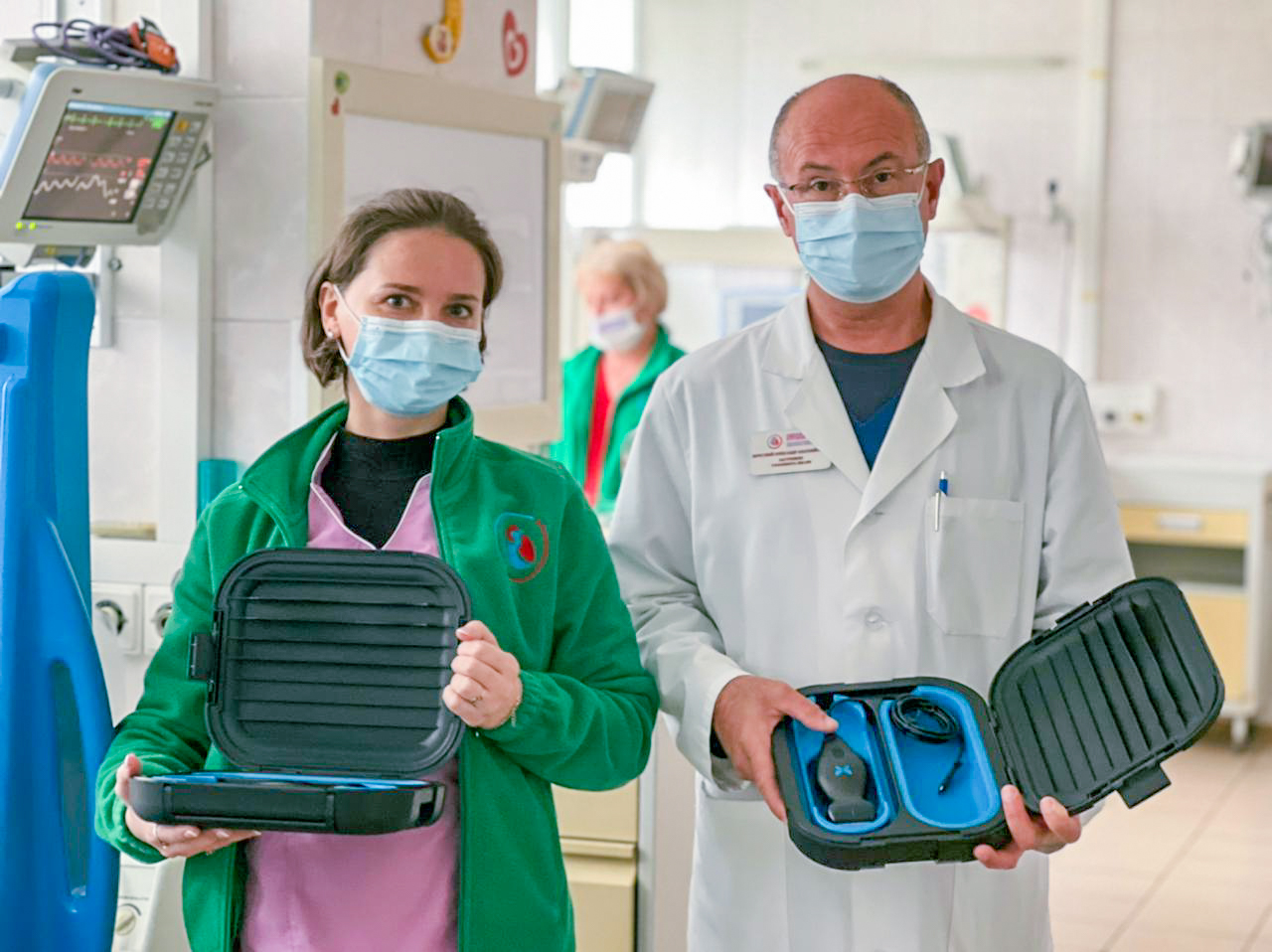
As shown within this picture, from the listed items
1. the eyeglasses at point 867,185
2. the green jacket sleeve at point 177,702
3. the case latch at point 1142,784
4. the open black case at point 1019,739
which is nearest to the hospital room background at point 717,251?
the green jacket sleeve at point 177,702

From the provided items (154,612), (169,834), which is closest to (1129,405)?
(154,612)

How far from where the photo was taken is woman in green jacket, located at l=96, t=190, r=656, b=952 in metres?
1.56

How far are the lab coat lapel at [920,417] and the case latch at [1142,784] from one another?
476 millimetres

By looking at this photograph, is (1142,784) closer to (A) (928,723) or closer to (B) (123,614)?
(A) (928,723)

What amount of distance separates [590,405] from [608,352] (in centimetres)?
18

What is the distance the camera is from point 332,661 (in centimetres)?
158

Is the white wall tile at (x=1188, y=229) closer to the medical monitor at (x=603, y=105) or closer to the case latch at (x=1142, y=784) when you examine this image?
the medical monitor at (x=603, y=105)

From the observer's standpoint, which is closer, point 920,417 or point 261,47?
point 920,417

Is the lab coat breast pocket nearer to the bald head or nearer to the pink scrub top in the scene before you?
the bald head

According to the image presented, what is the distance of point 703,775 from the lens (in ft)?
6.32

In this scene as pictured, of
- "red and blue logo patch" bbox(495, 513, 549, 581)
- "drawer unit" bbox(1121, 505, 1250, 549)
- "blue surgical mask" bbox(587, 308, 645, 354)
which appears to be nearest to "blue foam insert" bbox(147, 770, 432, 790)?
"red and blue logo patch" bbox(495, 513, 549, 581)

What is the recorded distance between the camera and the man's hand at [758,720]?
1718mm

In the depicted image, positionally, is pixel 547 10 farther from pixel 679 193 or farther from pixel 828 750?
pixel 828 750

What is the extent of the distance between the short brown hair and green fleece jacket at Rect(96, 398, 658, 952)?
105 millimetres
